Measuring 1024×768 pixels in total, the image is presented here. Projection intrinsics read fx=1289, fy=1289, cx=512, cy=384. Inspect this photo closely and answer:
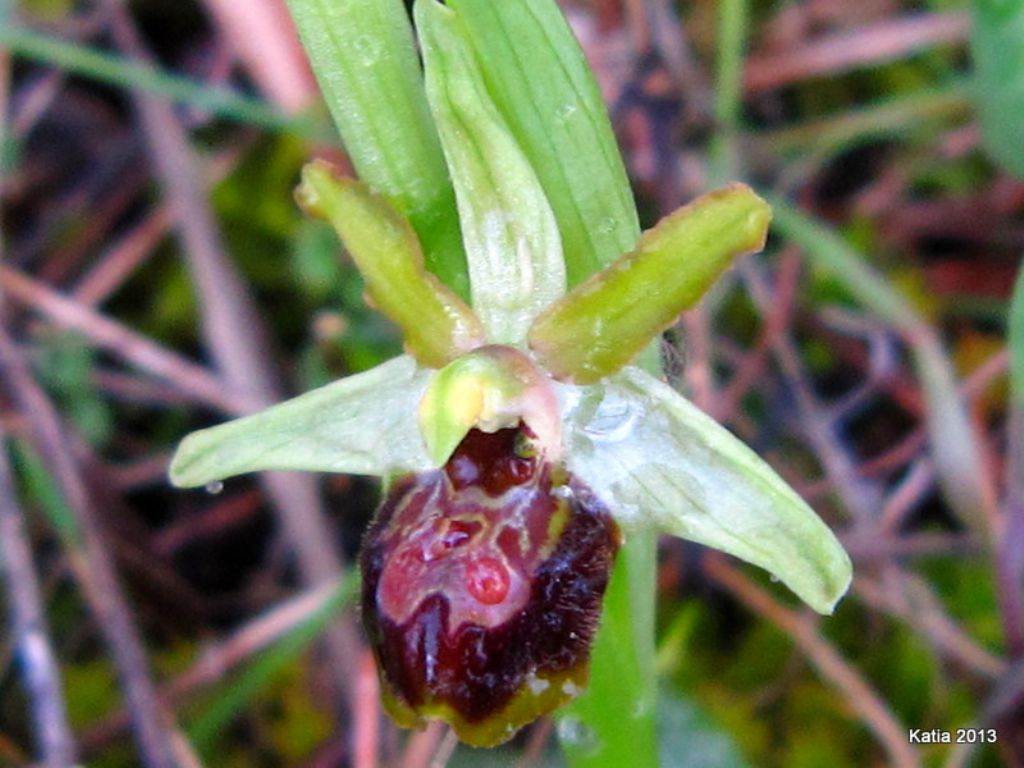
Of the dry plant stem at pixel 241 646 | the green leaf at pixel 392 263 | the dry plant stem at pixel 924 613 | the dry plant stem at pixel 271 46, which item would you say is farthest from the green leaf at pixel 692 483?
the dry plant stem at pixel 271 46

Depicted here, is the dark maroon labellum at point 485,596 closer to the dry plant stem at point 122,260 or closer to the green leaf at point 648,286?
the green leaf at point 648,286

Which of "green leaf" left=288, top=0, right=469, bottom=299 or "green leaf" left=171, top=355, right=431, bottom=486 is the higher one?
"green leaf" left=288, top=0, right=469, bottom=299

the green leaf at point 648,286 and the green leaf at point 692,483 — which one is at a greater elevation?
the green leaf at point 648,286

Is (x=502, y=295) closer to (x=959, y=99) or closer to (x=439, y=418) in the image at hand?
(x=439, y=418)

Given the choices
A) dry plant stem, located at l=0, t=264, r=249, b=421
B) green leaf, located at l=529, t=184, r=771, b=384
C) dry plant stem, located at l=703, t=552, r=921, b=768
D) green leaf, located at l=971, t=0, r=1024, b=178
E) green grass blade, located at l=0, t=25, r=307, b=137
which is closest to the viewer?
green leaf, located at l=529, t=184, r=771, b=384

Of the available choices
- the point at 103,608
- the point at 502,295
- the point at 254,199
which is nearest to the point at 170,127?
the point at 254,199

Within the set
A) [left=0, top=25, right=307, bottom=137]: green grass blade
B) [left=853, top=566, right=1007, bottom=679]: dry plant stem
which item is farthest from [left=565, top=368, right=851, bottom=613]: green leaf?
[left=0, top=25, right=307, bottom=137]: green grass blade

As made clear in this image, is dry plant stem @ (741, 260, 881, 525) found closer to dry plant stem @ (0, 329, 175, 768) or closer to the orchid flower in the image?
the orchid flower
